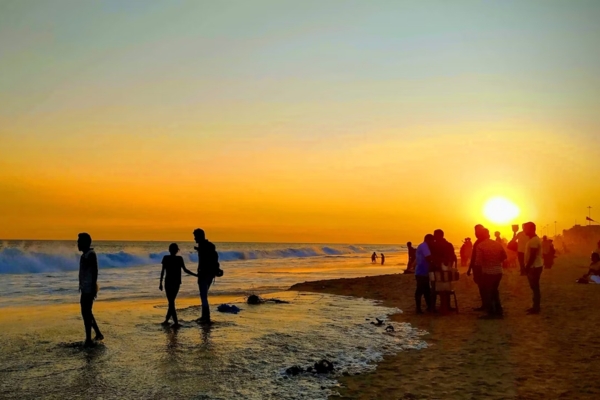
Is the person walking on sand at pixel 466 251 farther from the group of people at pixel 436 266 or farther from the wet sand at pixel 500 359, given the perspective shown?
the group of people at pixel 436 266

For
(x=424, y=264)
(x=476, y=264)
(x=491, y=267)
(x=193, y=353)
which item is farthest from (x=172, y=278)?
(x=491, y=267)

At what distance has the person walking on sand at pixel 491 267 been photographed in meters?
12.6

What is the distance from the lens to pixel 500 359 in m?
8.37

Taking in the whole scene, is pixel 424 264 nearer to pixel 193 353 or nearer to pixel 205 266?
pixel 205 266

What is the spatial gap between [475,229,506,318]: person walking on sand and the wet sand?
456 mm

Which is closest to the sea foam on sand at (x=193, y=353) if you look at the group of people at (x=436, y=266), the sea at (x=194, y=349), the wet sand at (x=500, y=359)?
the sea at (x=194, y=349)

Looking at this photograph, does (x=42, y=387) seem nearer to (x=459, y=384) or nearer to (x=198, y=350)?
(x=198, y=350)

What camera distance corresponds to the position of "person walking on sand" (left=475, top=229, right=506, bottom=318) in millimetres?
12562

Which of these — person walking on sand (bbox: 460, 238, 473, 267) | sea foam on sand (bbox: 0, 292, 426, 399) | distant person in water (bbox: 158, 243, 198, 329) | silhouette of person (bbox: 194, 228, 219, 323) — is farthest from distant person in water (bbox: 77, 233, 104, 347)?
person walking on sand (bbox: 460, 238, 473, 267)

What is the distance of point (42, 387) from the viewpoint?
23.4ft

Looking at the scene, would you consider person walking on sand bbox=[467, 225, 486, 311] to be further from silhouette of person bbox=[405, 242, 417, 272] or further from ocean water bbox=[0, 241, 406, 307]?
ocean water bbox=[0, 241, 406, 307]

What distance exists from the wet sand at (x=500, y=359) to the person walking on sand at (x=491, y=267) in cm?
46

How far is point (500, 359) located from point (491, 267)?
15.0 feet

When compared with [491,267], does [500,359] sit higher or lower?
lower
